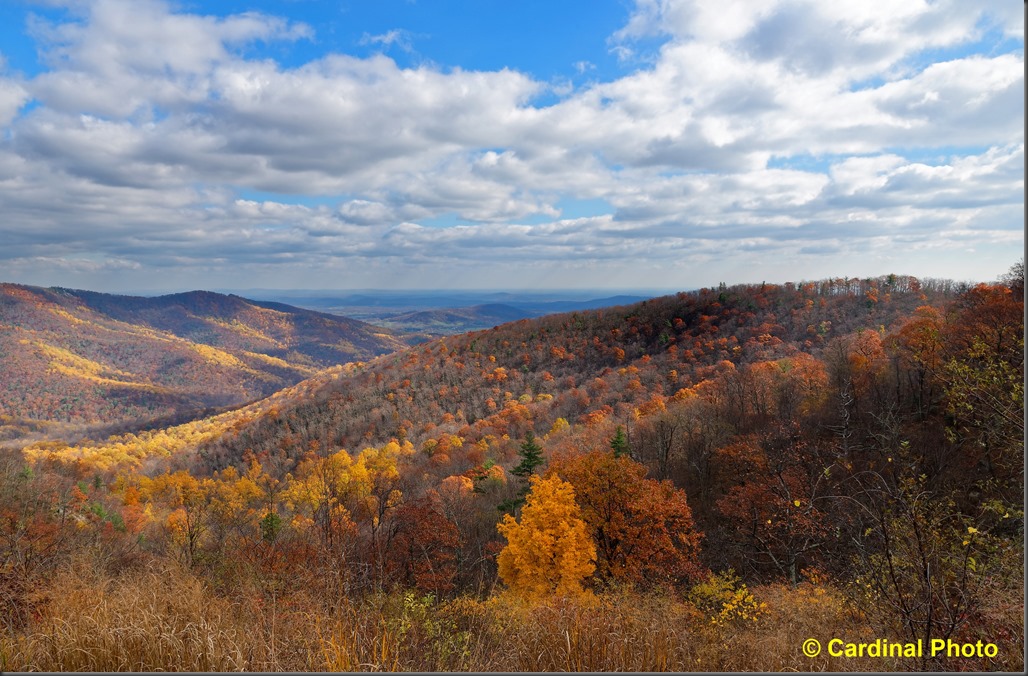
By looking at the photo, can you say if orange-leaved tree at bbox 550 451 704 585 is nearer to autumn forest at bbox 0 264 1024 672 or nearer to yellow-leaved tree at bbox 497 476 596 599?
autumn forest at bbox 0 264 1024 672

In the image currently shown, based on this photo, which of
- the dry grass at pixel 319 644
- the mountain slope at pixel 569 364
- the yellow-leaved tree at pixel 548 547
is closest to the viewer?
the dry grass at pixel 319 644

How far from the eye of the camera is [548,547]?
72.4 feet

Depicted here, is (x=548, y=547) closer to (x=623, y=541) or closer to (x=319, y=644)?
(x=623, y=541)

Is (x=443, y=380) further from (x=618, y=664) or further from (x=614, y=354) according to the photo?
(x=618, y=664)

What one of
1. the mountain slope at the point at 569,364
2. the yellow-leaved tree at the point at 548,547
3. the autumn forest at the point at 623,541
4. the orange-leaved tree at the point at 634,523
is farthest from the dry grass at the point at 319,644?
the mountain slope at the point at 569,364

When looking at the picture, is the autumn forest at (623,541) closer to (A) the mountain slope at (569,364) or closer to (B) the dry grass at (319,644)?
(B) the dry grass at (319,644)

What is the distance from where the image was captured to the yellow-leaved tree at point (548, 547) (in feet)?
70.9

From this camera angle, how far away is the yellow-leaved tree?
21609 mm

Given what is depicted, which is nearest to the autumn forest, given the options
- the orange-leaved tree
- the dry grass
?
the dry grass

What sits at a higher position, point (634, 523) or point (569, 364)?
point (634, 523)

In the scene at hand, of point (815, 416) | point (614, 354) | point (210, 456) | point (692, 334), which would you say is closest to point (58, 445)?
point (210, 456)

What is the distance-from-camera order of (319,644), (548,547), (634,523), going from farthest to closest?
(634,523) → (548,547) → (319,644)

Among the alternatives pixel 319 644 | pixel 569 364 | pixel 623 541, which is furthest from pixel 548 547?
pixel 569 364

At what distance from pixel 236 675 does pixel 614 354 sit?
125812 millimetres
